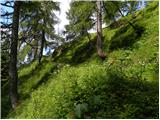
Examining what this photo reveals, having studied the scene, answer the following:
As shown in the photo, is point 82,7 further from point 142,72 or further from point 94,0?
point 142,72

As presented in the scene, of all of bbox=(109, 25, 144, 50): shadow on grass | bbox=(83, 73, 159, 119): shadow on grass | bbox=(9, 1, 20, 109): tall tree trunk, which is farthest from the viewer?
bbox=(109, 25, 144, 50): shadow on grass

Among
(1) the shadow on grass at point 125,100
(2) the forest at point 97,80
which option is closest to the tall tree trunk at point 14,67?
(2) the forest at point 97,80

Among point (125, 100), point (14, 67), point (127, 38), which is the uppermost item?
point (127, 38)

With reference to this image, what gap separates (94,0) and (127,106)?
13.6 metres

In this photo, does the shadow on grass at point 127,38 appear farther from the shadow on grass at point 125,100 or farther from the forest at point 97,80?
the shadow on grass at point 125,100

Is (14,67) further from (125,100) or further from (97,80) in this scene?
(125,100)

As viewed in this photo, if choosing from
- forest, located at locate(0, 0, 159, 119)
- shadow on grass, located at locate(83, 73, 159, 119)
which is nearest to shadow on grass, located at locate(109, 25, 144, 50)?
forest, located at locate(0, 0, 159, 119)

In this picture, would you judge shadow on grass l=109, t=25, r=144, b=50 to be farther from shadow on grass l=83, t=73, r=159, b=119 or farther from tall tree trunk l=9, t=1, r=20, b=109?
shadow on grass l=83, t=73, r=159, b=119

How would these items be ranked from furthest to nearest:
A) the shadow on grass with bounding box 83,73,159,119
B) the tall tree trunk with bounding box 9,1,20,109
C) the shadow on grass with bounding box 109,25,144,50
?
the shadow on grass with bounding box 109,25,144,50 → the tall tree trunk with bounding box 9,1,20,109 → the shadow on grass with bounding box 83,73,159,119

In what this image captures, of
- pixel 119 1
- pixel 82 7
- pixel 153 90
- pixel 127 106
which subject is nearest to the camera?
pixel 127 106

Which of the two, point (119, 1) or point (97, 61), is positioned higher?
point (119, 1)

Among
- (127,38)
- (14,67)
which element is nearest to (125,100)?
(14,67)

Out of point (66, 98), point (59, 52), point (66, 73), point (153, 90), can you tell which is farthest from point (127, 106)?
point (59, 52)

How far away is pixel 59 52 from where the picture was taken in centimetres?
3225
